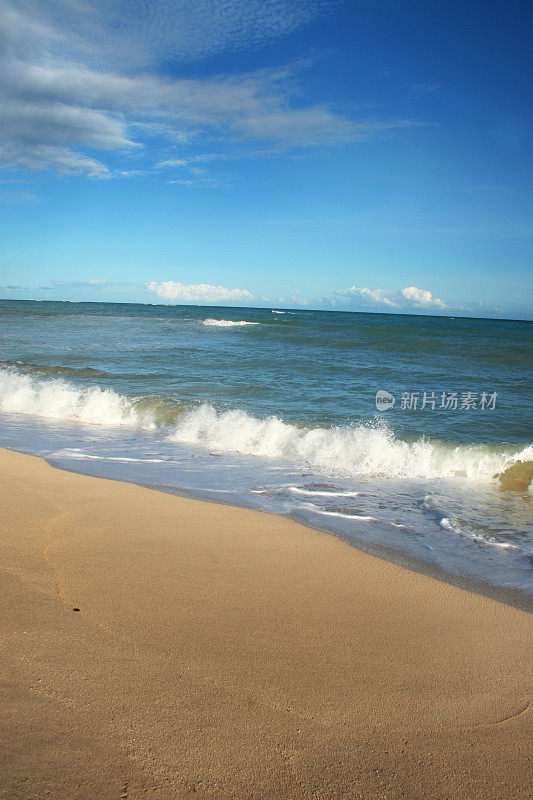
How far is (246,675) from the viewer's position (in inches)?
92.4

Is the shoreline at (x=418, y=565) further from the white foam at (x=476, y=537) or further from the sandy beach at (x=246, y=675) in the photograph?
the white foam at (x=476, y=537)

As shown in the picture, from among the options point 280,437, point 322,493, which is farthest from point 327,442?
point 322,493

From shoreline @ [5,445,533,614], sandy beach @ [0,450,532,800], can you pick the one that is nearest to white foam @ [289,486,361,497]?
shoreline @ [5,445,533,614]

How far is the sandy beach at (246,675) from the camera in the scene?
1.80m

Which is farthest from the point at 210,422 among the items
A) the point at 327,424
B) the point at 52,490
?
the point at 52,490

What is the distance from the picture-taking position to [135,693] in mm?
2137

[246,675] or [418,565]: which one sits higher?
[246,675]

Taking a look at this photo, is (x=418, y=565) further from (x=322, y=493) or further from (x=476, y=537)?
(x=322, y=493)

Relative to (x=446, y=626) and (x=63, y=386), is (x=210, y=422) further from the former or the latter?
(x=446, y=626)

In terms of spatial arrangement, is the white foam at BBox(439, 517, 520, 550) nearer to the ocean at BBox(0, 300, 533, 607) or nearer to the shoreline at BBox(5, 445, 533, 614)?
the ocean at BBox(0, 300, 533, 607)

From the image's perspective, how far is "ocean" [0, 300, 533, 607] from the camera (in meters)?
4.86

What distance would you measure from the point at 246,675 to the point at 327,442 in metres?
5.92

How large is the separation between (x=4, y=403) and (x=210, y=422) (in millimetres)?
5249

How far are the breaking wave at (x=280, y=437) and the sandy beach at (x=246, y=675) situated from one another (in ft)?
12.4
